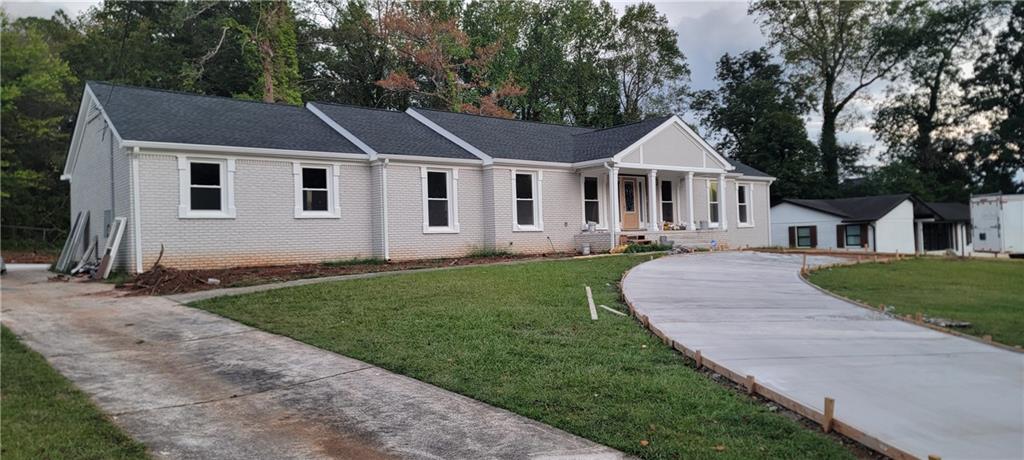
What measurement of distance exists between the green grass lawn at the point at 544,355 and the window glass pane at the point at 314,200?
5641mm

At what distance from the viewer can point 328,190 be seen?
58.5ft

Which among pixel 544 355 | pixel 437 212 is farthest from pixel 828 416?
pixel 437 212

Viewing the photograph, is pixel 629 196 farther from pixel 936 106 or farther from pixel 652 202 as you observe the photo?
pixel 936 106

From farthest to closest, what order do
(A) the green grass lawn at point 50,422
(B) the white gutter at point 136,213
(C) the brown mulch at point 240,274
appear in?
1. (B) the white gutter at point 136,213
2. (C) the brown mulch at point 240,274
3. (A) the green grass lawn at point 50,422

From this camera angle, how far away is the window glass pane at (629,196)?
79.1 feet

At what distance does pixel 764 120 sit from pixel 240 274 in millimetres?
35200

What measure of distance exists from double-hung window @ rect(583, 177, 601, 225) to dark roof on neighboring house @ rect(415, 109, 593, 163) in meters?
1.15

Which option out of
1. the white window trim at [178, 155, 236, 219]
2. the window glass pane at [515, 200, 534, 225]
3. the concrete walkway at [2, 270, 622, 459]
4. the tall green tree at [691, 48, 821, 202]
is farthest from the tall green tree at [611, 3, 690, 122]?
the concrete walkway at [2, 270, 622, 459]

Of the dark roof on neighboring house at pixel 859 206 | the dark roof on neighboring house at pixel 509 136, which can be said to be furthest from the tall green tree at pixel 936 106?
the dark roof on neighboring house at pixel 509 136

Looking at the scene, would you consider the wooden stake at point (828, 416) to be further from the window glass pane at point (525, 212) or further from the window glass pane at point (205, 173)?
the window glass pane at point (525, 212)

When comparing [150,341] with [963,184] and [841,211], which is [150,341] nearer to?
[841,211]

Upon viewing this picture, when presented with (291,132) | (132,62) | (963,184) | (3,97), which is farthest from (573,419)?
(963,184)

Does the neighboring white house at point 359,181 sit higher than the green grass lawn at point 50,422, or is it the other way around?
the neighboring white house at point 359,181

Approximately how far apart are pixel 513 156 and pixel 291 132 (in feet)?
22.0
